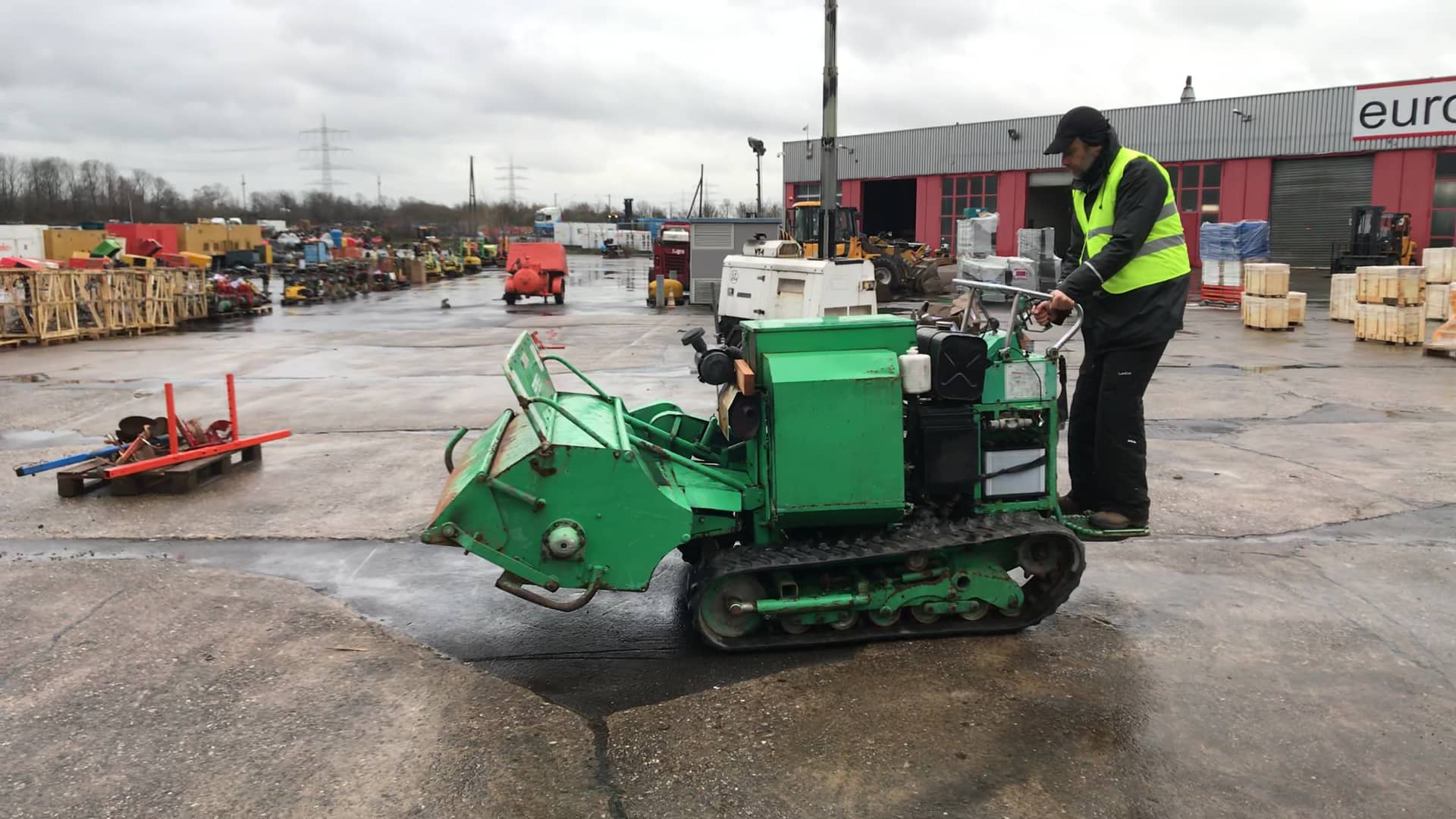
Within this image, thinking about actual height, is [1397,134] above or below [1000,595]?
above

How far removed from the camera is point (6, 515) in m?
6.75

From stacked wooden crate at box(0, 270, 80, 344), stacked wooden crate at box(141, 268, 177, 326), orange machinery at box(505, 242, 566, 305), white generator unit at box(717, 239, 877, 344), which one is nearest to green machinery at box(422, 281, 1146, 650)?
white generator unit at box(717, 239, 877, 344)

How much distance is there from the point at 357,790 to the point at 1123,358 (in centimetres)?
362

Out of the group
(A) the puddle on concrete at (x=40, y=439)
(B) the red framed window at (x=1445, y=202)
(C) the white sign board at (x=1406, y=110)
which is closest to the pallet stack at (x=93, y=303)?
(A) the puddle on concrete at (x=40, y=439)

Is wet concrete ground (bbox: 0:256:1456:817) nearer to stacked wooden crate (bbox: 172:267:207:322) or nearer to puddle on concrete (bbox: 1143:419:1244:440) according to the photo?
puddle on concrete (bbox: 1143:419:1244:440)

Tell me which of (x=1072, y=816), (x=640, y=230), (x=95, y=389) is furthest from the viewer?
(x=640, y=230)

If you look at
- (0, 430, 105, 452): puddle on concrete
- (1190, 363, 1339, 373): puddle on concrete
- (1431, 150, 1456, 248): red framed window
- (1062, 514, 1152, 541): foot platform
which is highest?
(1431, 150, 1456, 248): red framed window

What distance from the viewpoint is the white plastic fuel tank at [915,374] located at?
4281 mm

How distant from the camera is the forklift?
97.1 feet

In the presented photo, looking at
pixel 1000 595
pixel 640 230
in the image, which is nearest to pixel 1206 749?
pixel 1000 595

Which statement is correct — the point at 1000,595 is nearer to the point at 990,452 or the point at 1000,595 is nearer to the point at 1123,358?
the point at 990,452

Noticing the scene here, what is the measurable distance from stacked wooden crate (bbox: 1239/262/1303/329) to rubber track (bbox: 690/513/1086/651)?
50.8 feet

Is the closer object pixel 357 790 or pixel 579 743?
pixel 357 790

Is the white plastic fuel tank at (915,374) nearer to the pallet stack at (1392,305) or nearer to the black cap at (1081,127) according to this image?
the black cap at (1081,127)
